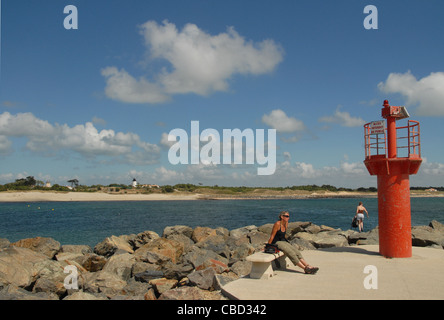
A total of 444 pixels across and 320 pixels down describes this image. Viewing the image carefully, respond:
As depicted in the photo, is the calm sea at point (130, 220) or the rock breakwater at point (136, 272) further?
the calm sea at point (130, 220)

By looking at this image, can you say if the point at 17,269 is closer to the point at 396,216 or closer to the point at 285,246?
the point at 285,246

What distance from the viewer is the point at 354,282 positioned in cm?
714

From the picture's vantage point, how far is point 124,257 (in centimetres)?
1223

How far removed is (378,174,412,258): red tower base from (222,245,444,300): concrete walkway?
0.34 meters

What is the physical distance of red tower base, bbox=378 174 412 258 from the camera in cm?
973

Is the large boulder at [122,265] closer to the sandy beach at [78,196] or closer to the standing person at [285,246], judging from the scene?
the standing person at [285,246]

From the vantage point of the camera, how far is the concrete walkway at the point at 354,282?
6.28 meters

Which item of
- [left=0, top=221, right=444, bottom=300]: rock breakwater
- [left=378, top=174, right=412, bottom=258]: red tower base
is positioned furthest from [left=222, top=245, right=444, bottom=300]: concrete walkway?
[left=0, top=221, right=444, bottom=300]: rock breakwater

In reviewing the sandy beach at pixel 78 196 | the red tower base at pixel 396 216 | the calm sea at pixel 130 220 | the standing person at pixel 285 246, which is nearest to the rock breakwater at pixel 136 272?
the standing person at pixel 285 246

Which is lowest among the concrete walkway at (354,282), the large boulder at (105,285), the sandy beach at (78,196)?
the sandy beach at (78,196)

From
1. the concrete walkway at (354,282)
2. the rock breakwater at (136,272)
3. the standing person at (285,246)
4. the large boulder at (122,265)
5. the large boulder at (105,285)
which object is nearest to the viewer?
the concrete walkway at (354,282)

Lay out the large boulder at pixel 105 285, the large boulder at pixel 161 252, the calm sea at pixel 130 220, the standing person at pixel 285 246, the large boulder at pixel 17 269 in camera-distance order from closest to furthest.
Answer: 1. the standing person at pixel 285 246
2. the large boulder at pixel 105 285
3. the large boulder at pixel 17 269
4. the large boulder at pixel 161 252
5. the calm sea at pixel 130 220

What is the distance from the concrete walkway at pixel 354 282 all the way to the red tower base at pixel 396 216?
0.34 metres

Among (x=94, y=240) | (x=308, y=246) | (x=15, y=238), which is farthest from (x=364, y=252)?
(x=15, y=238)
